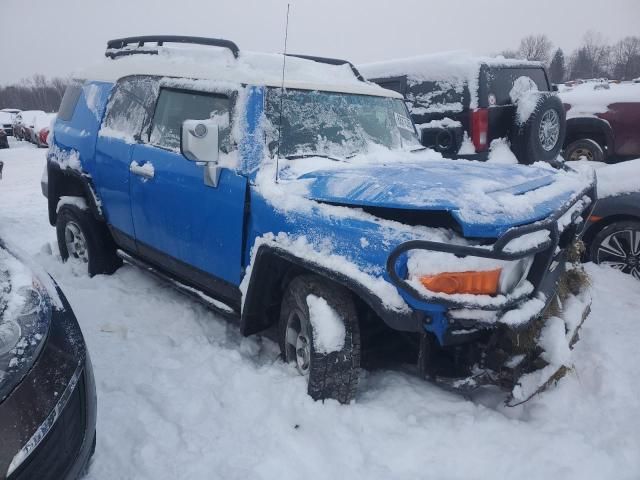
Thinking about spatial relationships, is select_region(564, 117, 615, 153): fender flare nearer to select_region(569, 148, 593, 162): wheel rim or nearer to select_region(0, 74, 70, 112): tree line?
select_region(569, 148, 593, 162): wheel rim

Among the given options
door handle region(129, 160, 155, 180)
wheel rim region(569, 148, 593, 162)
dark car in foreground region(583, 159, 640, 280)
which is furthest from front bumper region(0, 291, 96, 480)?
wheel rim region(569, 148, 593, 162)

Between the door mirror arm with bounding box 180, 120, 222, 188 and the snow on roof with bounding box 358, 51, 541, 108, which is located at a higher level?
the snow on roof with bounding box 358, 51, 541, 108

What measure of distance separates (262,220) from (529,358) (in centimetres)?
160

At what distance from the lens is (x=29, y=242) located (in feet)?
18.8

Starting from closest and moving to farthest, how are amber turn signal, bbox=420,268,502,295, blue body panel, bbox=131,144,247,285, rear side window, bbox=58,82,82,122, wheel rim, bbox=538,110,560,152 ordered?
amber turn signal, bbox=420,268,502,295
blue body panel, bbox=131,144,247,285
rear side window, bbox=58,82,82,122
wheel rim, bbox=538,110,560,152

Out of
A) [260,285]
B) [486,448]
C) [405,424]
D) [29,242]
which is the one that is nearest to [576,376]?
[486,448]

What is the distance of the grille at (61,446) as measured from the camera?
1.58 meters

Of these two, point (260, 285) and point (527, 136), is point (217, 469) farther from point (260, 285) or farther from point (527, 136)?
point (527, 136)

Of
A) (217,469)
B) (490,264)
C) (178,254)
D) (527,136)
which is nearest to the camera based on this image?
(490,264)

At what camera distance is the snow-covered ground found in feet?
7.61

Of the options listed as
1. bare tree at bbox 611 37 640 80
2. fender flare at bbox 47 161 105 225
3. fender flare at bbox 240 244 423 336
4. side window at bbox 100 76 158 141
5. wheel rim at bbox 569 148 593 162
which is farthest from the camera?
bare tree at bbox 611 37 640 80

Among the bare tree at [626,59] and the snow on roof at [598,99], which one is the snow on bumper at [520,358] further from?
the bare tree at [626,59]

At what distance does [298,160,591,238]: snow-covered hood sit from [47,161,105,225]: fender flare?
2.46m

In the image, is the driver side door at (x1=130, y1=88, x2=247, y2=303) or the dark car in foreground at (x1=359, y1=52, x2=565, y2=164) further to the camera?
the dark car in foreground at (x1=359, y1=52, x2=565, y2=164)
